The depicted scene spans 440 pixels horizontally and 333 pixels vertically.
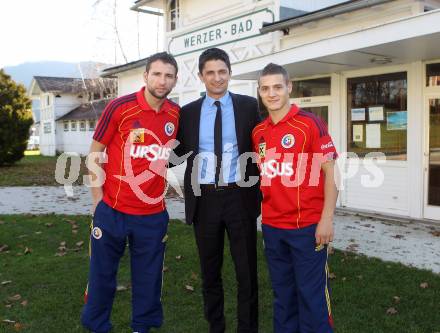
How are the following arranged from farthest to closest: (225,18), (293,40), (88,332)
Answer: (225,18), (293,40), (88,332)

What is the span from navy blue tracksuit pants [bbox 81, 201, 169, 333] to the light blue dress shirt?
1.77ft

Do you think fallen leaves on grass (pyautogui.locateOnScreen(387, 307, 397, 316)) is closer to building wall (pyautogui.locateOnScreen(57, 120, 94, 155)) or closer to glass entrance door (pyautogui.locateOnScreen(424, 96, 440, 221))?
glass entrance door (pyautogui.locateOnScreen(424, 96, 440, 221))

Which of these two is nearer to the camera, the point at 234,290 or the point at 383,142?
the point at 234,290

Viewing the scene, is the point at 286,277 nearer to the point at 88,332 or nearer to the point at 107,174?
the point at 107,174

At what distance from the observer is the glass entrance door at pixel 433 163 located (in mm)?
8547

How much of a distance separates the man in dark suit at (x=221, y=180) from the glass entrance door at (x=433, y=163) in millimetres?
5827

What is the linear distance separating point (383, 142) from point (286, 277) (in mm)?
6586

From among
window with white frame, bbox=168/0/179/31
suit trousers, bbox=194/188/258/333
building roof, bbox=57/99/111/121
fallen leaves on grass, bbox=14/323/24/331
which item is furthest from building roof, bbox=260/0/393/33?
building roof, bbox=57/99/111/121

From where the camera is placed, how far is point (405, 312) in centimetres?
457

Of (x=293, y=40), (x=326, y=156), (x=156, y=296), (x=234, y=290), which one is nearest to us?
(x=326, y=156)

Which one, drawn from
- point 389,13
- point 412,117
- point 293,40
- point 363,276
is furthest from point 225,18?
point 363,276

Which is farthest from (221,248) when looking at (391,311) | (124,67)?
(124,67)

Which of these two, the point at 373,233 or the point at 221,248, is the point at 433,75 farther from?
the point at 221,248

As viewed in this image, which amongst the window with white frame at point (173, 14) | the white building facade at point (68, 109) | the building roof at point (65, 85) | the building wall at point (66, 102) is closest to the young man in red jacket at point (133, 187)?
the window with white frame at point (173, 14)
